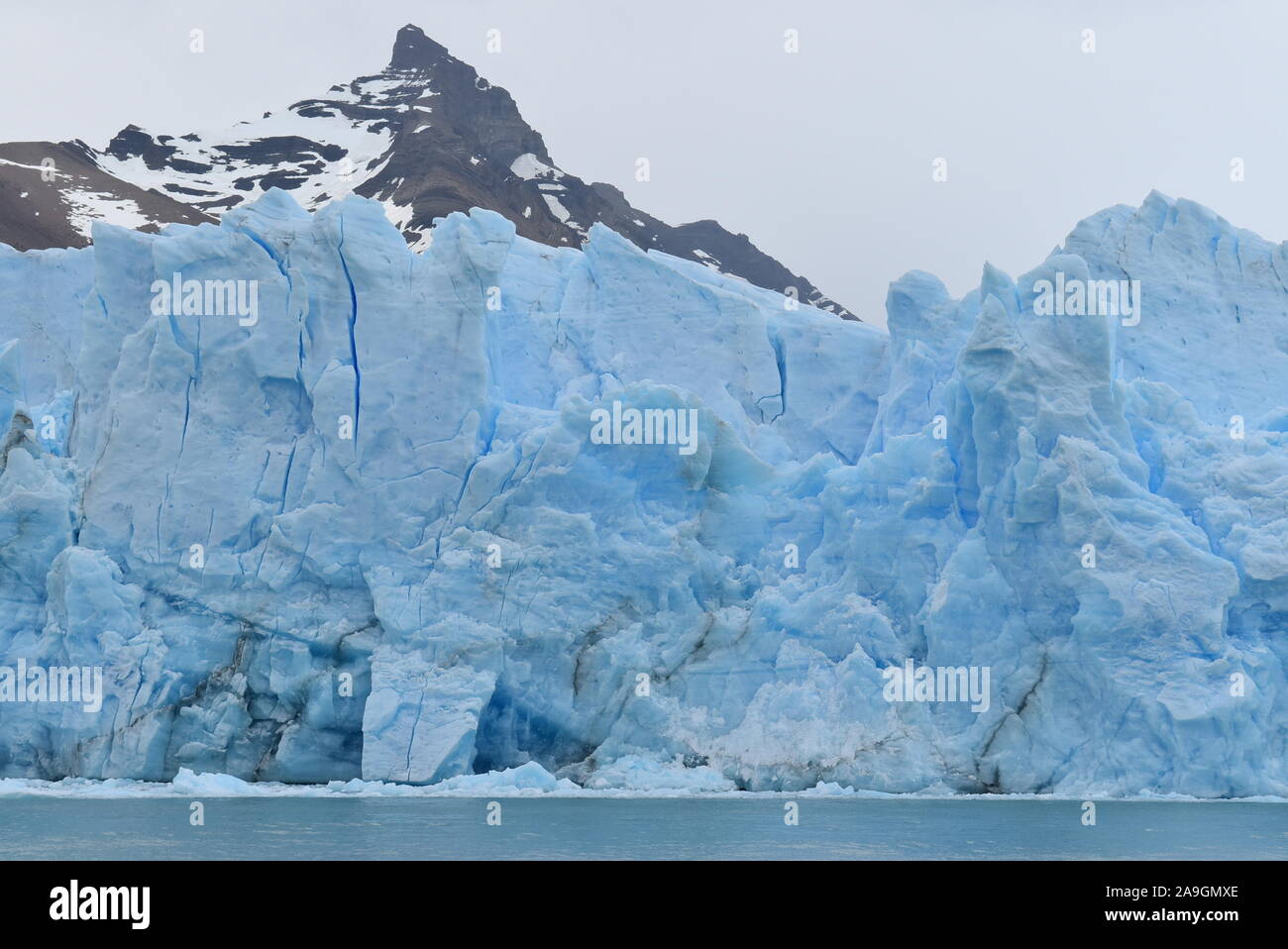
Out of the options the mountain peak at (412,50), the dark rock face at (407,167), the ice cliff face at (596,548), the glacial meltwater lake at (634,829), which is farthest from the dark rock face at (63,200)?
the glacial meltwater lake at (634,829)

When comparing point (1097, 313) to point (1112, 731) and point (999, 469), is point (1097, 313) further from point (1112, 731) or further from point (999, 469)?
point (1112, 731)

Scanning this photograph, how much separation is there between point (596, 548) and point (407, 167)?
3662cm

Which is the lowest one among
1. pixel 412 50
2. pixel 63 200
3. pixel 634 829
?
pixel 634 829

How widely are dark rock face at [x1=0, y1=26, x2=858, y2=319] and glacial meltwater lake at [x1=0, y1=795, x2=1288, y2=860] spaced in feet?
103

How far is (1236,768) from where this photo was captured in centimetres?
1734

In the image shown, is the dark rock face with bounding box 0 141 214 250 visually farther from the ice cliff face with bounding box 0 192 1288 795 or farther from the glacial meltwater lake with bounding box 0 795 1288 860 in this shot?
the glacial meltwater lake with bounding box 0 795 1288 860

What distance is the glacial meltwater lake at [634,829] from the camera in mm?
13352

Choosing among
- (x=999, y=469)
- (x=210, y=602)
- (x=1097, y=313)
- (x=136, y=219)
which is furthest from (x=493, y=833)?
(x=136, y=219)

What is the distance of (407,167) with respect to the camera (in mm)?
53219

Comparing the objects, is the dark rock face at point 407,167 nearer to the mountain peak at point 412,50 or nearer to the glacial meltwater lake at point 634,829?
the mountain peak at point 412,50

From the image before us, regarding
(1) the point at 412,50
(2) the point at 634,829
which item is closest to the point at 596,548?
(2) the point at 634,829

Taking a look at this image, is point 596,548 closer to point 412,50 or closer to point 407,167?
point 407,167

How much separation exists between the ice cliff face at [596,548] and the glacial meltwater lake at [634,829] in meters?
0.76

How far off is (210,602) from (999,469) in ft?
30.8
